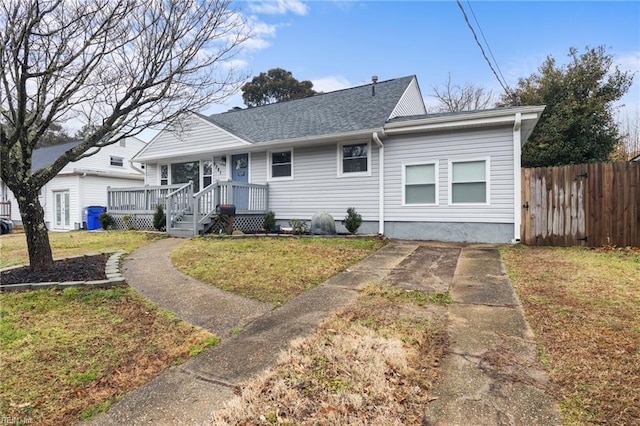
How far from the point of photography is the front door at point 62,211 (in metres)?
18.6

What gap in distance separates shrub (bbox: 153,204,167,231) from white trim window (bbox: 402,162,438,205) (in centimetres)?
810

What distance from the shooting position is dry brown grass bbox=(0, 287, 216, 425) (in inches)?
88.0

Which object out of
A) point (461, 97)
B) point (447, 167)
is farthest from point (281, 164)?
point (461, 97)

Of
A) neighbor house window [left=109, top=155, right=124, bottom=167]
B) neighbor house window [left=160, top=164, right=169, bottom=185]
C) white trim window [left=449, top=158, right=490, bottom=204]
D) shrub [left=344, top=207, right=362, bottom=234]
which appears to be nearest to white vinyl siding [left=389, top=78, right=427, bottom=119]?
white trim window [left=449, top=158, right=490, bottom=204]

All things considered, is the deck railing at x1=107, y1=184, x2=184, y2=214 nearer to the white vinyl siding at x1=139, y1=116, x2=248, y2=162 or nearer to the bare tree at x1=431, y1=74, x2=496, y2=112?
the white vinyl siding at x1=139, y1=116, x2=248, y2=162

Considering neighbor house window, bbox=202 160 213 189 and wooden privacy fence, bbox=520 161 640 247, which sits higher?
neighbor house window, bbox=202 160 213 189

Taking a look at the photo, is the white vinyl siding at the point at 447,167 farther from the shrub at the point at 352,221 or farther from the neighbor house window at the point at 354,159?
the shrub at the point at 352,221

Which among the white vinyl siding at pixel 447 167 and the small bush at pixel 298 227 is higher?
the white vinyl siding at pixel 447 167

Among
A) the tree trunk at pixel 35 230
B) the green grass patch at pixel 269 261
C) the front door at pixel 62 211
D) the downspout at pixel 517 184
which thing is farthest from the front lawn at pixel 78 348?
the front door at pixel 62 211

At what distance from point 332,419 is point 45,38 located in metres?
6.11

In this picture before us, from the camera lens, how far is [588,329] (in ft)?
10.3

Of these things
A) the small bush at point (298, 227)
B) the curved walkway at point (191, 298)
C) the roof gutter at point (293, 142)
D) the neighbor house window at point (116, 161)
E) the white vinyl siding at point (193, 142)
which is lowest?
the curved walkway at point (191, 298)

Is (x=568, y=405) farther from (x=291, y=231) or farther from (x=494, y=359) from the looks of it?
(x=291, y=231)

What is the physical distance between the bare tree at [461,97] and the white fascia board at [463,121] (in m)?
17.9
